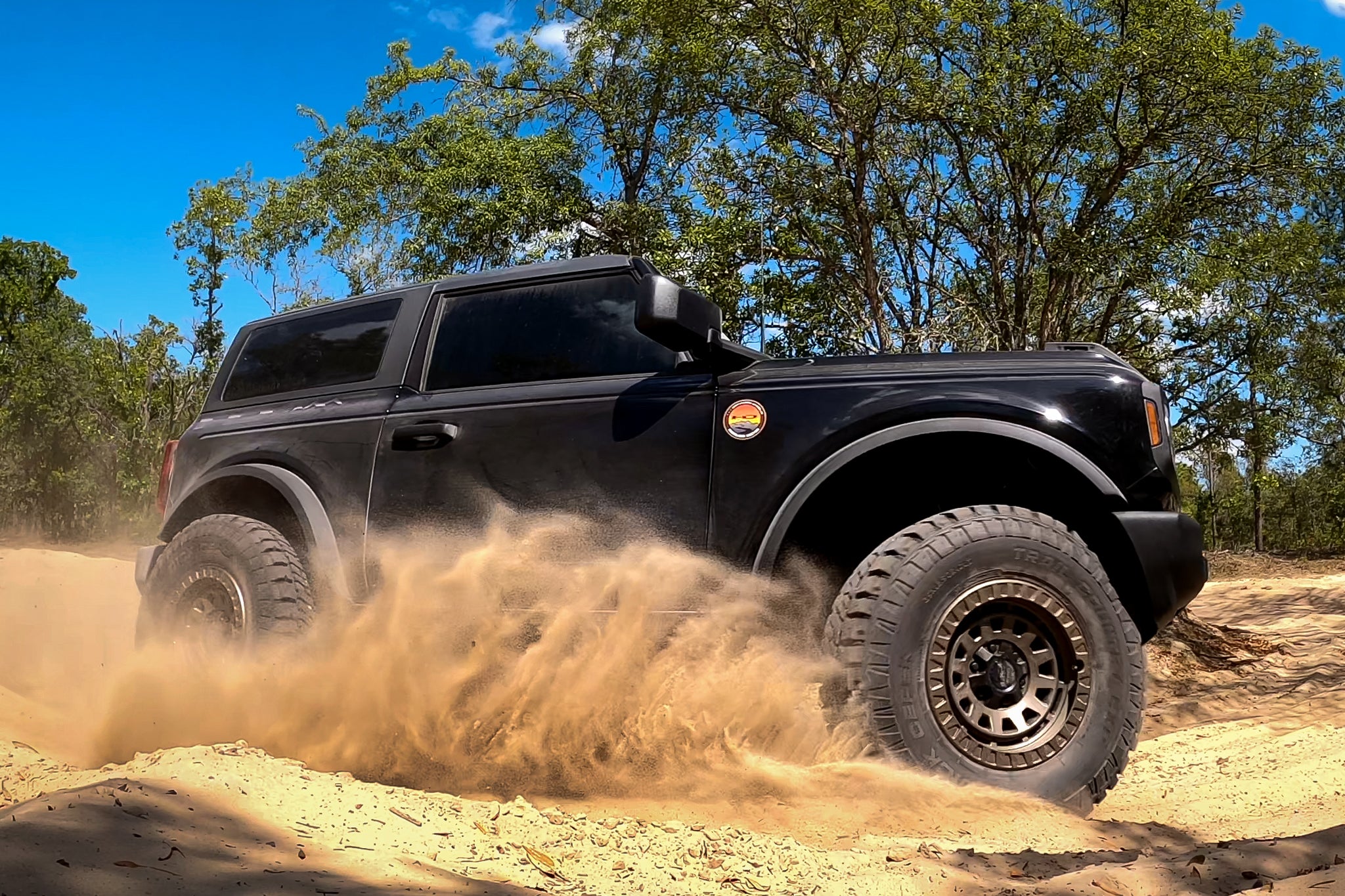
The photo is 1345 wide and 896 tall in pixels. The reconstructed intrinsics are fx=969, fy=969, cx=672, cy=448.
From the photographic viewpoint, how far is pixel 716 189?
11.0 m

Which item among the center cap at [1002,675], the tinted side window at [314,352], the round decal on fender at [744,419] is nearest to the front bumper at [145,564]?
the tinted side window at [314,352]

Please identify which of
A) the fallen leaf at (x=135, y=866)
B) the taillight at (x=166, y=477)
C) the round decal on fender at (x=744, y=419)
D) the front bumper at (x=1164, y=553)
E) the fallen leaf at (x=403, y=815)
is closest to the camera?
the fallen leaf at (x=135, y=866)

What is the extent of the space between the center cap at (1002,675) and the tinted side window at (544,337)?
1.58m

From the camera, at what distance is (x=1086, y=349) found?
3.76 metres

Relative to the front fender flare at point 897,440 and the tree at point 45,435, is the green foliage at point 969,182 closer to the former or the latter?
the front fender flare at point 897,440

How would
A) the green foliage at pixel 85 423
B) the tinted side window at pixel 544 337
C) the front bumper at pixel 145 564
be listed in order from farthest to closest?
the green foliage at pixel 85 423, the front bumper at pixel 145 564, the tinted side window at pixel 544 337

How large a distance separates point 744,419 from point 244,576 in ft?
7.28

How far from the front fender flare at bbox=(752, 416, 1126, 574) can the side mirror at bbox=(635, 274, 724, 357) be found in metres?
0.64

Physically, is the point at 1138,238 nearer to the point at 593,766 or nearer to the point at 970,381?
the point at 970,381

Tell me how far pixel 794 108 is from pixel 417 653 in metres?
8.35

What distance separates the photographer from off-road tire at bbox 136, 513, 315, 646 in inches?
157

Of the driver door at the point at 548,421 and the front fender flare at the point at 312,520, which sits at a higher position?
the driver door at the point at 548,421

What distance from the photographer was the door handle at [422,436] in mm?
3936

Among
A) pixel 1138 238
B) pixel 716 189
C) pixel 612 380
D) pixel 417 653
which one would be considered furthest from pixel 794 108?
pixel 417 653
